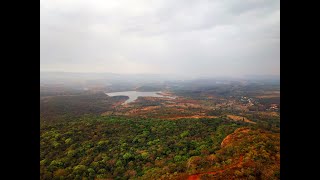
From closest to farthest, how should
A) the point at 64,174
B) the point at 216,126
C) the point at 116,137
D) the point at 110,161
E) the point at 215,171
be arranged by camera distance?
the point at 215,171
the point at 64,174
the point at 110,161
the point at 116,137
the point at 216,126

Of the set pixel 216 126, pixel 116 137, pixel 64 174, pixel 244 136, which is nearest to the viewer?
pixel 64 174
